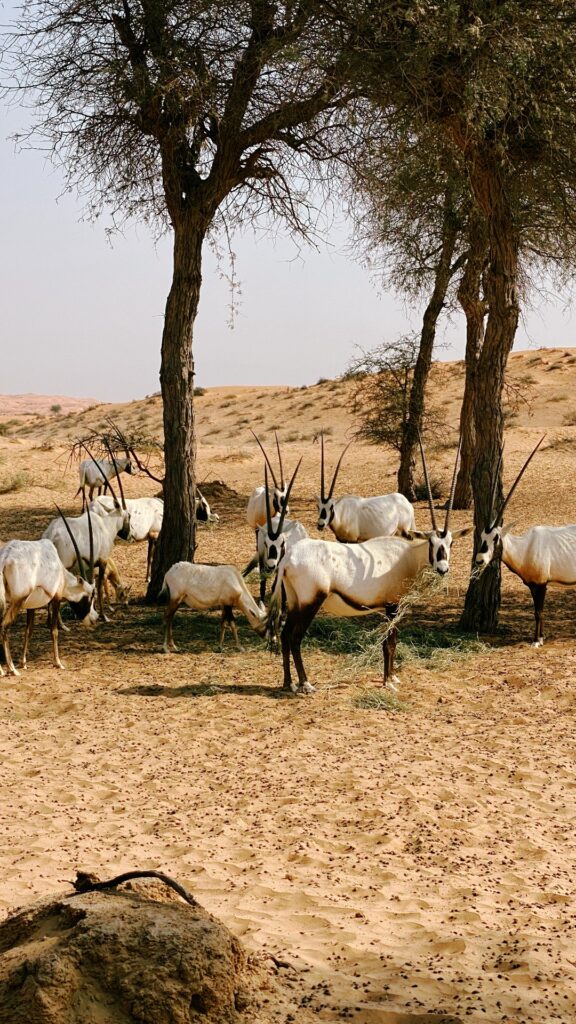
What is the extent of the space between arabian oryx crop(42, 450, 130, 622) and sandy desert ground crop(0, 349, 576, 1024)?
2.37ft

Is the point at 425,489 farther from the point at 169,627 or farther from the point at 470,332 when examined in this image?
the point at 169,627

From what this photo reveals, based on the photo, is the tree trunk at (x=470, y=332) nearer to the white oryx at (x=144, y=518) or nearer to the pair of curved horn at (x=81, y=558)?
the white oryx at (x=144, y=518)

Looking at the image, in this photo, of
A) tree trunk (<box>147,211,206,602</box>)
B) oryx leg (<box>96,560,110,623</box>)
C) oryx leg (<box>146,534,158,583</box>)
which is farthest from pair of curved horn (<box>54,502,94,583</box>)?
oryx leg (<box>146,534,158,583</box>)

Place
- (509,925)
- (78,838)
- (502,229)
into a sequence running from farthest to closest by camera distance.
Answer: (502,229) < (78,838) < (509,925)

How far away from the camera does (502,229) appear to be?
11.8m

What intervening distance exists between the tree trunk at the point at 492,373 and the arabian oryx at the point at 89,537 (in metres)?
4.21

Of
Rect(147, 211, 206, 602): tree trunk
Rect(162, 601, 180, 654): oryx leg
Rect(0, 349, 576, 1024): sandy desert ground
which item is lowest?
Rect(0, 349, 576, 1024): sandy desert ground

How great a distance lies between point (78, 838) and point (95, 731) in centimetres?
224

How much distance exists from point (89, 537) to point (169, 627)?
1844 mm

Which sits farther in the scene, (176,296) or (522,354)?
(522,354)

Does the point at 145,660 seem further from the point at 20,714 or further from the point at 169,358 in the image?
the point at 169,358

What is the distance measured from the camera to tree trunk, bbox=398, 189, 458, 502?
67.9ft

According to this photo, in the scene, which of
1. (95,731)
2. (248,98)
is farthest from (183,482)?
(95,731)

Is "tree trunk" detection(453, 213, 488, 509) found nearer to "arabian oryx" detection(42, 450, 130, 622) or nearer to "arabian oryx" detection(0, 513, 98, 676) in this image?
"arabian oryx" detection(42, 450, 130, 622)
